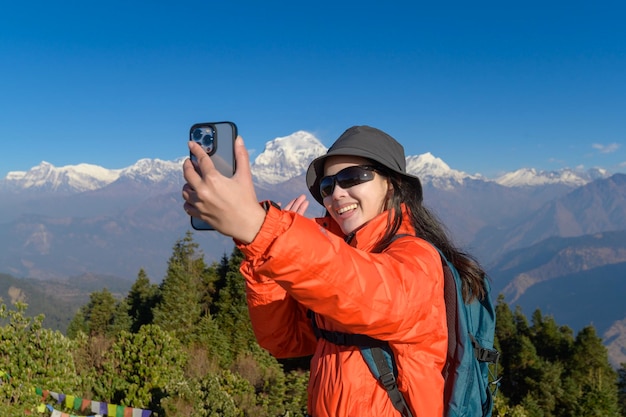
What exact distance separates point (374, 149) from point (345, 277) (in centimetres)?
110

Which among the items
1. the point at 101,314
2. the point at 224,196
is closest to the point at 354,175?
the point at 224,196

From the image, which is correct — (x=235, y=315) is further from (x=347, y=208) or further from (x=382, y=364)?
(x=382, y=364)

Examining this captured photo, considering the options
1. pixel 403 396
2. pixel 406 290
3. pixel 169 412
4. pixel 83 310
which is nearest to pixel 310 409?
pixel 403 396

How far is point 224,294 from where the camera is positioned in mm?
33594

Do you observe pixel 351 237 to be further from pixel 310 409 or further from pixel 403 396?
pixel 310 409

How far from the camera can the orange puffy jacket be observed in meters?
1.58

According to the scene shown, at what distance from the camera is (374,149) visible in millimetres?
2500

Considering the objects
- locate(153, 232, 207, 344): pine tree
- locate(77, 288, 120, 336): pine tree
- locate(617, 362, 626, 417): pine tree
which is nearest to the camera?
locate(153, 232, 207, 344): pine tree

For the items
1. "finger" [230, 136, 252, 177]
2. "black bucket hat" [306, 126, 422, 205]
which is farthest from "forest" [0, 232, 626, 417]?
"finger" [230, 136, 252, 177]

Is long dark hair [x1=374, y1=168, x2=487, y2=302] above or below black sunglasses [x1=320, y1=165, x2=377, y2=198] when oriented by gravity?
below

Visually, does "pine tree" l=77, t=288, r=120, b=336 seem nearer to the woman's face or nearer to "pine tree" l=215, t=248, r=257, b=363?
"pine tree" l=215, t=248, r=257, b=363

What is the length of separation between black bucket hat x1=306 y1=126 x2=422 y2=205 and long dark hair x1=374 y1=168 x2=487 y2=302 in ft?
0.19

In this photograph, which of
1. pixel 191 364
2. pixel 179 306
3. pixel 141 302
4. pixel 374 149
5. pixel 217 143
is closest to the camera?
pixel 217 143

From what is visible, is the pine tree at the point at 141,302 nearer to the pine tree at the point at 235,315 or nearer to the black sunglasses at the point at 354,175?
the pine tree at the point at 235,315
